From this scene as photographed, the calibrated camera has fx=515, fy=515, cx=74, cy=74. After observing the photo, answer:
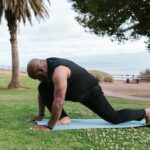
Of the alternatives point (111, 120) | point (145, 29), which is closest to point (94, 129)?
point (111, 120)

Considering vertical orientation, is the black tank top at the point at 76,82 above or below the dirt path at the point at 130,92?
above

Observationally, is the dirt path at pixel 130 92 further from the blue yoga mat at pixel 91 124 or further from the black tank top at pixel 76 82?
the black tank top at pixel 76 82

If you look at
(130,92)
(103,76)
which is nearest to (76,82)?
(130,92)

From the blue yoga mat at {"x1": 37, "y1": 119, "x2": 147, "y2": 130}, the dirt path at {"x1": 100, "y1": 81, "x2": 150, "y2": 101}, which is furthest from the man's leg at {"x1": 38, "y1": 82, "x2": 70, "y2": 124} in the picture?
the dirt path at {"x1": 100, "y1": 81, "x2": 150, "y2": 101}

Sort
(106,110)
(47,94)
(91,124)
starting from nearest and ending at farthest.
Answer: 1. (106,110)
2. (47,94)
3. (91,124)

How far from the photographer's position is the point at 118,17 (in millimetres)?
32750

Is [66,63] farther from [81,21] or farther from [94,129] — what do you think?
[81,21]

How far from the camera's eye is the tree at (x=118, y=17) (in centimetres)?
3203

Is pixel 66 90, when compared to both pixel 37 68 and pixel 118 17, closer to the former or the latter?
pixel 37 68

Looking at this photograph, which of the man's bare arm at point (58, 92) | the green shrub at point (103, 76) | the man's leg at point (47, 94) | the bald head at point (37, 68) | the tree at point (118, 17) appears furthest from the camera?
the green shrub at point (103, 76)

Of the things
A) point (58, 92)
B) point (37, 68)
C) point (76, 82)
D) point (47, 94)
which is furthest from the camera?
point (47, 94)

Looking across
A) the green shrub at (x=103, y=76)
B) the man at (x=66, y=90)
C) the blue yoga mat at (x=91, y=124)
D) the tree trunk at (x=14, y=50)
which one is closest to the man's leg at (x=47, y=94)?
the man at (x=66, y=90)

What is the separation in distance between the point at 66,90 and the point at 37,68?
703 mm

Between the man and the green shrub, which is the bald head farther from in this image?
the green shrub
